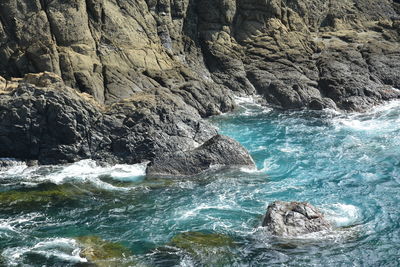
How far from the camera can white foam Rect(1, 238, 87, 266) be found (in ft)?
69.0

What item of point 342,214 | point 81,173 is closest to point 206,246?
point 342,214

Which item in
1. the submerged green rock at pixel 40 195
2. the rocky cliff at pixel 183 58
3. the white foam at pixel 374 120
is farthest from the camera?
the white foam at pixel 374 120

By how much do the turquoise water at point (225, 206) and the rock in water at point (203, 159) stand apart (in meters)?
0.95

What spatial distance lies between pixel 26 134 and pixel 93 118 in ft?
14.4

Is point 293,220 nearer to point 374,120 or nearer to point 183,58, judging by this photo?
point 374,120

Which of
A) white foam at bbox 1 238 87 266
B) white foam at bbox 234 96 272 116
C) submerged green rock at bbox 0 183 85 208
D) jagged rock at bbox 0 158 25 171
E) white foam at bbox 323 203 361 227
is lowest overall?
white foam at bbox 323 203 361 227

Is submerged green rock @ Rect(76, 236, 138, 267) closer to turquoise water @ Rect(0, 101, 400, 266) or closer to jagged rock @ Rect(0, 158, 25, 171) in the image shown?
turquoise water @ Rect(0, 101, 400, 266)

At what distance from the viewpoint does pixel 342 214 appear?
2502 centimetres

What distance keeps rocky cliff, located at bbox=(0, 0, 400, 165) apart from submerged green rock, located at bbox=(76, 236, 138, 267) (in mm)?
10724

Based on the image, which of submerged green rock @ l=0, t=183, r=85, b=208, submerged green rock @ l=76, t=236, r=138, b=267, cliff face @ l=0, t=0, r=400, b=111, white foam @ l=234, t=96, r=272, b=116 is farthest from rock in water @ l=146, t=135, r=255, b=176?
white foam @ l=234, t=96, r=272, b=116

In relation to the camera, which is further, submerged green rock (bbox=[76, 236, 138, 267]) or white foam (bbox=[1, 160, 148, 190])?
white foam (bbox=[1, 160, 148, 190])

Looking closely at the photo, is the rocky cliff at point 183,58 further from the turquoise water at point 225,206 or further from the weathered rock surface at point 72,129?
the turquoise water at point 225,206

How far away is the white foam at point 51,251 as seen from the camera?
21023 mm

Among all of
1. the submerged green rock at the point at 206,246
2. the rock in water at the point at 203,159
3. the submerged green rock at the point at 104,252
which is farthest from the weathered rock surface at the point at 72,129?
the submerged green rock at the point at 206,246
